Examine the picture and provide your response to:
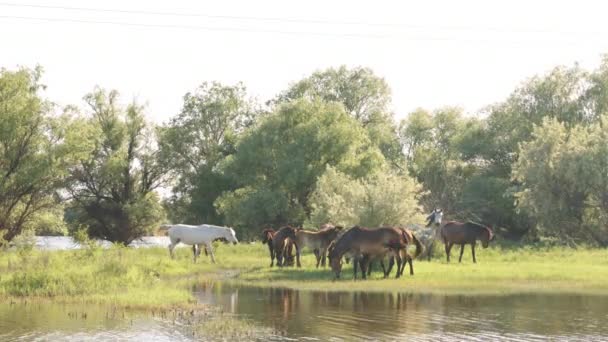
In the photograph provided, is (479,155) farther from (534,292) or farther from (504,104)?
(534,292)

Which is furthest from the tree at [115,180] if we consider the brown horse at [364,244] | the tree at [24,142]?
the brown horse at [364,244]

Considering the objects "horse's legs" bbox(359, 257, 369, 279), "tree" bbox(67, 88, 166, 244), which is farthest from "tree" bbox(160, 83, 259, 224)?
"horse's legs" bbox(359, 257, 369, 279)

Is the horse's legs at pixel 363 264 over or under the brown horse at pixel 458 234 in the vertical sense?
under

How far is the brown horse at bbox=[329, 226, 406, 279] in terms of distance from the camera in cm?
2920

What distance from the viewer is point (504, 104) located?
7031 centimetres

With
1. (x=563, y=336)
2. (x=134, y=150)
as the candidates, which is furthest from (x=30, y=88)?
(x=563, y=336)

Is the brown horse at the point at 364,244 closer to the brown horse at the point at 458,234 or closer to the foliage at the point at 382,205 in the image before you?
the foliage at the point at 382,205

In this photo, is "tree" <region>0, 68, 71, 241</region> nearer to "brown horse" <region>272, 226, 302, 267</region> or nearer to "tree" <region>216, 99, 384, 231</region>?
"tree" <region>216, 99, 384, 231</region>

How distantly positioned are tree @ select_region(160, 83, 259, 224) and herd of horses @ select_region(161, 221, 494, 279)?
28484mm

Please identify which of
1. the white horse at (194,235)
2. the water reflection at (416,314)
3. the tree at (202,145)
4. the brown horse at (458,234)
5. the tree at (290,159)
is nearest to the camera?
the water reflection at (416,314)

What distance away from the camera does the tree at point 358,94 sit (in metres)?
78.5

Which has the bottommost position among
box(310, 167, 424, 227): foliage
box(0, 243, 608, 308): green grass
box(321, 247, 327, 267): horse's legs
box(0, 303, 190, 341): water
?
box(0, 303, 190, 341): water

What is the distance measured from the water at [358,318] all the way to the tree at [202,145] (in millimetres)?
45312

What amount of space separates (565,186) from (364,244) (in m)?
26.5
